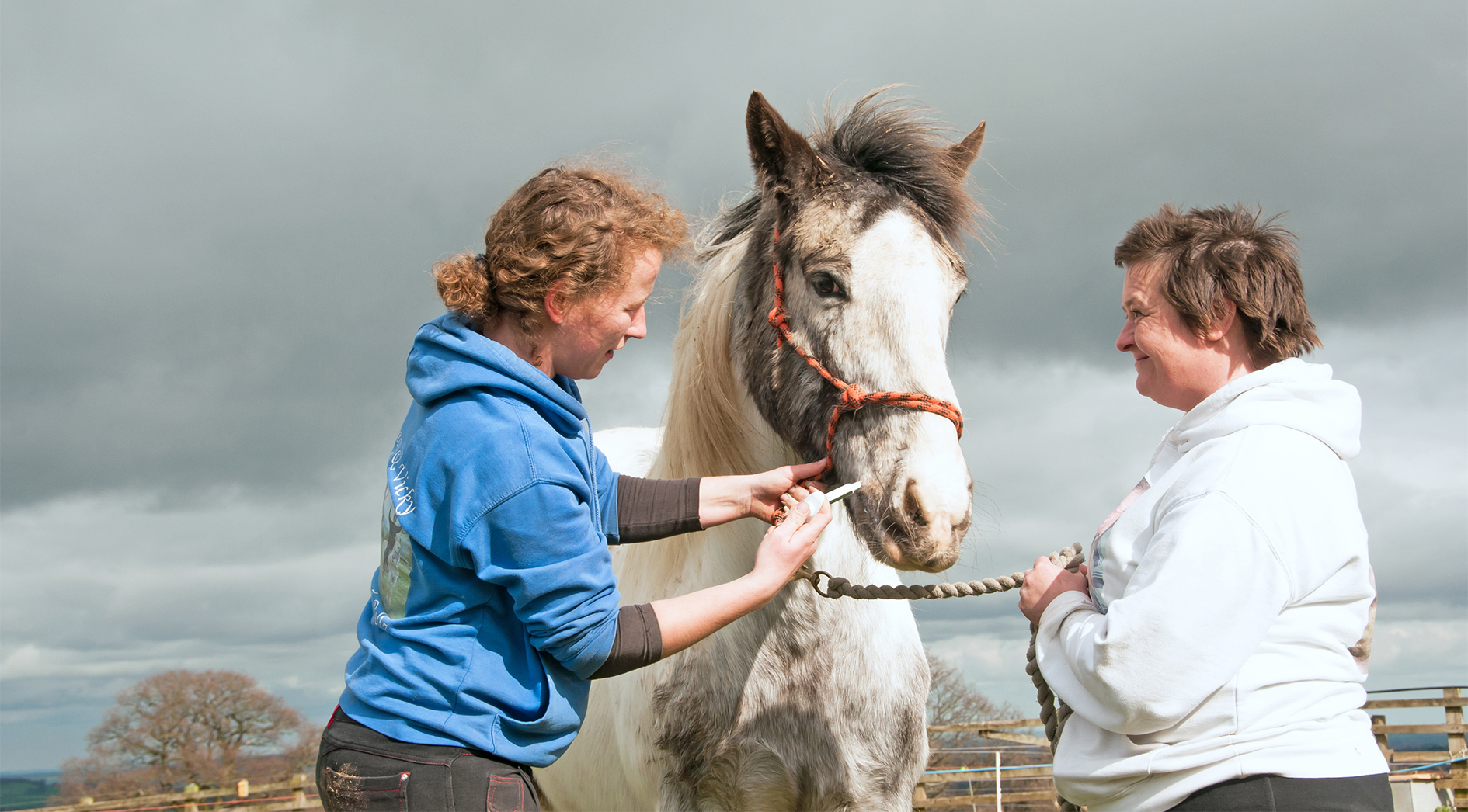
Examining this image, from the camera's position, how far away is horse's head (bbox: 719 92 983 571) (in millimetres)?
2020

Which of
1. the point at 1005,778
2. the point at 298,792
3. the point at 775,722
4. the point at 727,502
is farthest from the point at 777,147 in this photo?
the point at 298,792

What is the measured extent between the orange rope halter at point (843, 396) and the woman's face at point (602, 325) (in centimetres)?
51

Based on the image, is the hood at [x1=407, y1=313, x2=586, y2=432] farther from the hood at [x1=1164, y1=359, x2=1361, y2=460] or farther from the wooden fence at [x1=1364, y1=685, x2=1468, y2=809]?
the wooden fence at [x1=1364, y1=685, x2=1468, y2=809]

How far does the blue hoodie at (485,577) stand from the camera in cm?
163

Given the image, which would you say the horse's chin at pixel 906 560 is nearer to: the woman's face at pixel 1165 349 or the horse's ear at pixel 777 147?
the woman's face at pixel 1165 349

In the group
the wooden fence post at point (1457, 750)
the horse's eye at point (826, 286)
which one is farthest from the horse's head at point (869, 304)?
the wooden fence post at point (1457, 750)

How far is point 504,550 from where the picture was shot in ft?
5.37

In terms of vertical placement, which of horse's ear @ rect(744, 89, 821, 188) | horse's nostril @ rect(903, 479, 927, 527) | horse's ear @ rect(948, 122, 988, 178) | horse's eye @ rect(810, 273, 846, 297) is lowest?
horse's nostril @ rect(903, 479, 927, 527)

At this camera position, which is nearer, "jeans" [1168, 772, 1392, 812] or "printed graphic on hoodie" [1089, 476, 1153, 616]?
"jeans" [1168, 772, 1392, 812]

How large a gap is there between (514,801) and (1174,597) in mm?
1245

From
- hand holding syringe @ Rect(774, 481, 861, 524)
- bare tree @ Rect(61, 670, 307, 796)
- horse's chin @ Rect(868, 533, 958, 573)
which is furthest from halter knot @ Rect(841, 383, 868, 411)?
bare tree @ Rect(61, 670, 307, 796)

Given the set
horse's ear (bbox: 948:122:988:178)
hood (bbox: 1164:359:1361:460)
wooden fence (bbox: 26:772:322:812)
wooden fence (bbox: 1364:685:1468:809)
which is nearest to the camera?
hood (bbox: 1164:359:1361:460)

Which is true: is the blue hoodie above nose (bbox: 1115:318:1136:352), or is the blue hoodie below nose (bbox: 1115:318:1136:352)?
below

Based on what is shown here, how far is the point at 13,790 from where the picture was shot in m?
85.6
